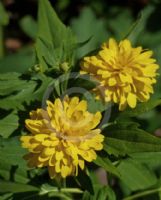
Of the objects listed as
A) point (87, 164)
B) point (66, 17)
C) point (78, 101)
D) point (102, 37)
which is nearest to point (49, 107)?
point (78, 101)

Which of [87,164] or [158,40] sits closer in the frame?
[87,164]

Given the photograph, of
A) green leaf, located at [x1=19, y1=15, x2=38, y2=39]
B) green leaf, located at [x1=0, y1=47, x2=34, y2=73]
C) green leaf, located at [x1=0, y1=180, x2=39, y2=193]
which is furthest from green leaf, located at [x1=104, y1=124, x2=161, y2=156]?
green leaf, located at [x1=19, y1=15, x2=38, y2=39]

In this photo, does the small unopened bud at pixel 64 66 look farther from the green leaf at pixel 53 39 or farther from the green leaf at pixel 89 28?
the green leaf at pixel 89 28

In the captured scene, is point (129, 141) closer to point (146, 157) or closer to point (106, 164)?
point (106, 164)

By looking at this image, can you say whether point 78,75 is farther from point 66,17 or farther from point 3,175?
point 66,17

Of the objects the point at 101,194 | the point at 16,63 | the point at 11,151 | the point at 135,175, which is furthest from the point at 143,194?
the point at 16,63
